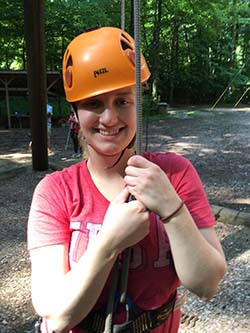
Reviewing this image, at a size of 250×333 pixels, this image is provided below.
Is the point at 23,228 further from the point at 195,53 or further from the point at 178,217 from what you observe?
the point at 195,53

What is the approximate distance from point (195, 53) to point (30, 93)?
60.2 ft

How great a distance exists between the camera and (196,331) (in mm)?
2680

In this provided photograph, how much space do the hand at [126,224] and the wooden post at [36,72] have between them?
575 centimetres

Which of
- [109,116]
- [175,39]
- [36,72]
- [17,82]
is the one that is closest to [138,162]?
[109,116]

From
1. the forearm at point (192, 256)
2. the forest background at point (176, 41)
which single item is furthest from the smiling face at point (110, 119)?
the forest background at point (176, 41)

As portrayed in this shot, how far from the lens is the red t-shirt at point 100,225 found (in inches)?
39.1

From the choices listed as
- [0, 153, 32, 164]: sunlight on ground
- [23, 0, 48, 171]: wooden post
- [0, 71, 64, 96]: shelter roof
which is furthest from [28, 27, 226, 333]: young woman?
[0, 71, 64, 96]: shelter roof

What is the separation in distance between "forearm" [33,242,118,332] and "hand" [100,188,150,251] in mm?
27

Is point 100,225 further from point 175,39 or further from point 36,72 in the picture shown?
point 175,39

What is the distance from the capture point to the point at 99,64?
0.97 metres

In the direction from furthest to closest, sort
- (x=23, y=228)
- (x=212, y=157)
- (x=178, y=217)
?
(x=212, y=157), (x=23, y=228), (x=178, y=217)

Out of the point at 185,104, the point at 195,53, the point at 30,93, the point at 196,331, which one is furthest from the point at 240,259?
the point at 195,53

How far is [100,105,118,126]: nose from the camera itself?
0.97 metres

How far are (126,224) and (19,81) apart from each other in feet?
45.1
